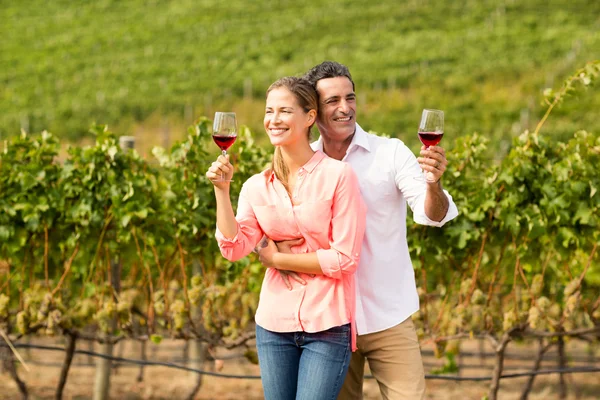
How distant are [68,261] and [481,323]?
7.40 ft

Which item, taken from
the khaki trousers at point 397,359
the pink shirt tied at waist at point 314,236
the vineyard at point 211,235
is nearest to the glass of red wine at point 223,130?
the pink shirt tied at waist at point 314,236

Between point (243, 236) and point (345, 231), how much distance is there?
0.34 metres

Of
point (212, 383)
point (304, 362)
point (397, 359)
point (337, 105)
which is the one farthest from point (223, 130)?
point (212, 383)

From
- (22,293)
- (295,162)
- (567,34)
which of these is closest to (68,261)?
(22,293)

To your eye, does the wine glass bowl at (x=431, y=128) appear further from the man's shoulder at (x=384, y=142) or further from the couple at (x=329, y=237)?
the man's shoulder at (x=384, y=142)

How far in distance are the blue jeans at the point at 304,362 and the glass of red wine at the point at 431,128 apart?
60 centimetres

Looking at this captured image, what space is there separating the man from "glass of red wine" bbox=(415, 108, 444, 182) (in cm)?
24

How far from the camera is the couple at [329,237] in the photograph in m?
2.52

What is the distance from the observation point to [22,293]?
448 cm

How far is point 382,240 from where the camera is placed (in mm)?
2744

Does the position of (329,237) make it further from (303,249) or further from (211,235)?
(211,235)

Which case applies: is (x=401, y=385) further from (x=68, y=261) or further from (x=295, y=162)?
(x=68, y=261)

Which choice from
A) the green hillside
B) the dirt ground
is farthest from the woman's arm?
the green hillside

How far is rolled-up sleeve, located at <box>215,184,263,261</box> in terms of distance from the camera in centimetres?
259
